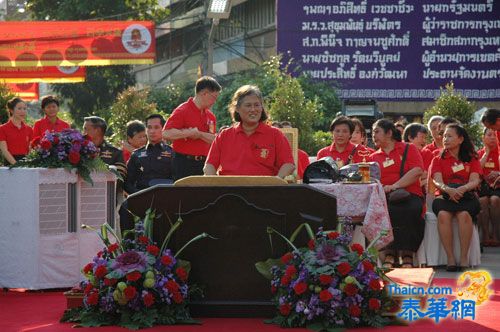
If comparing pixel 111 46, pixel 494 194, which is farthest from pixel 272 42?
pixel 494 194

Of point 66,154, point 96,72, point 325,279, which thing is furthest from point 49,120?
point 96,72

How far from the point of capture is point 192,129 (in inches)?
461

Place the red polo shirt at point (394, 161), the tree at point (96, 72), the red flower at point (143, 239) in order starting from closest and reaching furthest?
the red flower at point (143, 239), the red polo shirt at point (394, 161), the tree at point (96, 72)

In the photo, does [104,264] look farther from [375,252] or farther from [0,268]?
[0,268]

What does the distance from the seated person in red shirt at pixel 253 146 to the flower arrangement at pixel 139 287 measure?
3.46 feet

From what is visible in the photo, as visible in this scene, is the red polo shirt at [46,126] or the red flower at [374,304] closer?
the red flower at [374,304]

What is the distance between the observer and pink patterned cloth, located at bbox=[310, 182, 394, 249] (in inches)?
433

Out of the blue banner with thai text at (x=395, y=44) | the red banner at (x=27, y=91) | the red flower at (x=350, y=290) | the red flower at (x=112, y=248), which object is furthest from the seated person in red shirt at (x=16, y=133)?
the red banner at (x=27, y=91)

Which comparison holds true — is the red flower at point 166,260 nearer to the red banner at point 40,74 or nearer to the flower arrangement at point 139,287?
the flower arrangement at point 139,287

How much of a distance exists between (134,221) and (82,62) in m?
21.4

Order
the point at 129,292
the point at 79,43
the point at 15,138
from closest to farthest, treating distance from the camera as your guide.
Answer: the point at 129,292, the point at 15,138, the point at 79,43

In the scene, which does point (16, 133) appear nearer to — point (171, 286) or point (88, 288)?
point (88, 288)

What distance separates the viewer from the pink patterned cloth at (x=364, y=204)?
1100 centimetres

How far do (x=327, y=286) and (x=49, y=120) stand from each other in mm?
9034
